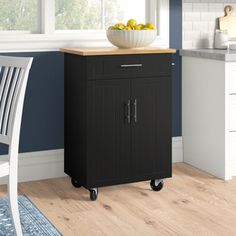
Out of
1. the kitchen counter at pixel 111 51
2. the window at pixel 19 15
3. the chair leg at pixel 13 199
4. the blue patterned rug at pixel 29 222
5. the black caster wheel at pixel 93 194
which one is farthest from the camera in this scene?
the window at pixel 19 15

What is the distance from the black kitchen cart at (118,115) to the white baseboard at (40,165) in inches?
11.0

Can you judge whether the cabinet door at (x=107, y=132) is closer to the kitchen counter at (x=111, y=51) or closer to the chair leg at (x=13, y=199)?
the kitchen counter at (x=111, y=51)

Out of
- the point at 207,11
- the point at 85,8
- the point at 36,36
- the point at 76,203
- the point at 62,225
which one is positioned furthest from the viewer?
Result: the point at 207,11

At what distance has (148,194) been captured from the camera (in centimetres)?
362

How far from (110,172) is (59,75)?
0.79 meters

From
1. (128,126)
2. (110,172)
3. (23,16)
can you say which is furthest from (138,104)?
(23,16)

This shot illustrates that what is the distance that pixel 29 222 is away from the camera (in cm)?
308

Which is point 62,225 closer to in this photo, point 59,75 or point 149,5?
point 59,75

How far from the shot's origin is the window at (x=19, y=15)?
380cm

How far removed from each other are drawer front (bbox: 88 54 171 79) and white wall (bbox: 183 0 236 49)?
2.56 feet

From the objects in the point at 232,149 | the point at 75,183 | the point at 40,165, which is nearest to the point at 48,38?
the point at 40,165

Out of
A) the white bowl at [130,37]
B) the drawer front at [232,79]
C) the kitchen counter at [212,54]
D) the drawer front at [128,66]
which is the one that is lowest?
the drawer front at [232,79]

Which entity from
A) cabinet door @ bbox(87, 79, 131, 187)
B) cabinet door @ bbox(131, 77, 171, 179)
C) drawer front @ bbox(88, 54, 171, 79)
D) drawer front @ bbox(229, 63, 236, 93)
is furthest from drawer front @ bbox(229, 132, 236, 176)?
cabinet door @ bbox(87, 79, 131, 187)

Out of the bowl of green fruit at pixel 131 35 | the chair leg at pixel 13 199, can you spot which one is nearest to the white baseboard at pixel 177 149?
the bowl of green fruit at pixel 131 35
